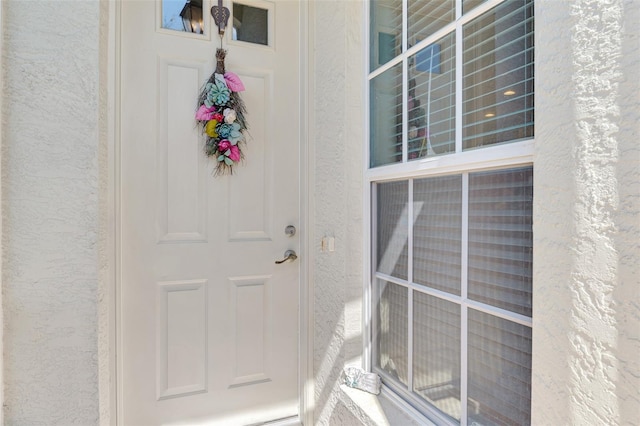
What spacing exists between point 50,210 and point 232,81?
3.16 feet

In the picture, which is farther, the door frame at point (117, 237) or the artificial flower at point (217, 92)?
the artificial flower at point (217, 92)

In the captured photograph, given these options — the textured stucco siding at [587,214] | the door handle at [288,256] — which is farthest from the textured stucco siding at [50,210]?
the textured stucco siding at [587,214]

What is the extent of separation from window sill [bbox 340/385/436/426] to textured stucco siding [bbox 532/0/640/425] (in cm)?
62

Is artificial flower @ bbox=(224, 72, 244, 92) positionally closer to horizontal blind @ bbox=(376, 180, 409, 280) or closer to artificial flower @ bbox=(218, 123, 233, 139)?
artificial flower @ bbox=(218, 123, 233, 139)

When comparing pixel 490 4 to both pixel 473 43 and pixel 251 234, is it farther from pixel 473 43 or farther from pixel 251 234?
pixel 251 234

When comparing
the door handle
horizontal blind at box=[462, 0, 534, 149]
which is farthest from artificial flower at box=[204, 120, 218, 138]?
horizontal blind at box=[462, 0, 534, 149]

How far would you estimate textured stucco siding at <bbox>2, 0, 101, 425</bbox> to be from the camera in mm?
1400

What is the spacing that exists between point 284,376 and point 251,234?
79 cm

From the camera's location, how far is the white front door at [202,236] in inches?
68.7

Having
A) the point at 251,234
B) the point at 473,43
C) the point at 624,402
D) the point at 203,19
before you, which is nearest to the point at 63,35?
the point at 203,19

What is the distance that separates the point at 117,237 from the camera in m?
1.70

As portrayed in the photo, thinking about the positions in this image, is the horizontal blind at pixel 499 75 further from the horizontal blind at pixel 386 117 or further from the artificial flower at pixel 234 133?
the artificial flower at pixel 234 133

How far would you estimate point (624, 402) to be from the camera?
0.66 metres

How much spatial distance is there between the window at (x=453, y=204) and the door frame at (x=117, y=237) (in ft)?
1.50
